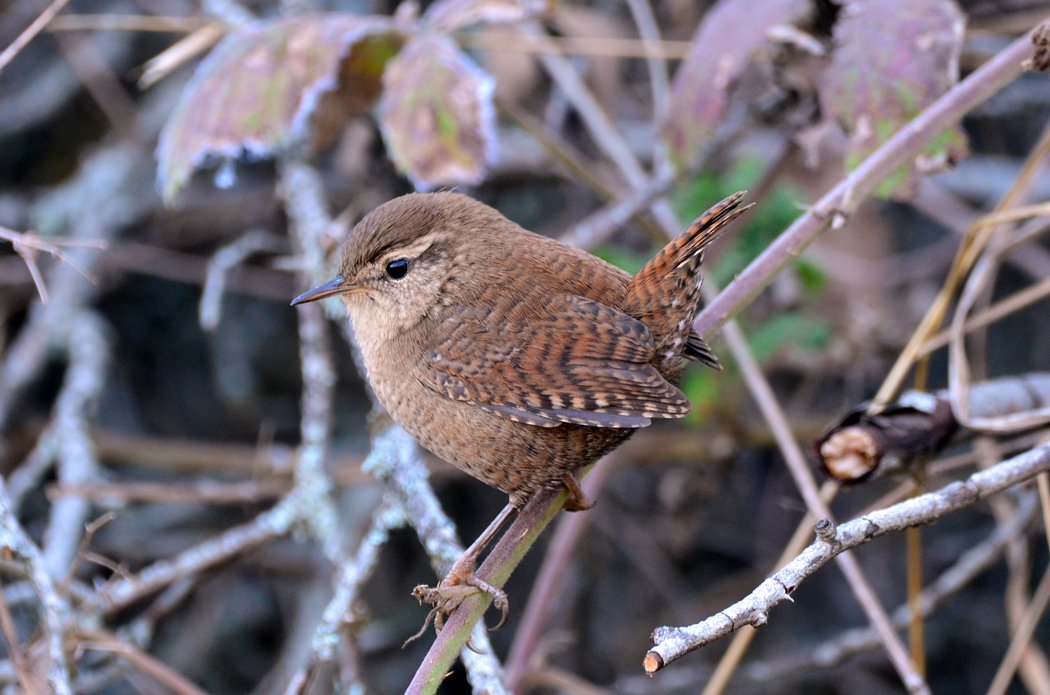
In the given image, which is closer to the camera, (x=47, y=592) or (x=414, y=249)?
(x=47, y=592)

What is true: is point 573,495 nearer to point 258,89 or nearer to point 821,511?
point 821,511

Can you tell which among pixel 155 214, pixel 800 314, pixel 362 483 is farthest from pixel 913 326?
pixel 155 214

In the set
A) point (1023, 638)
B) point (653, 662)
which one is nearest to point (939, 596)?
point (1023, 638)

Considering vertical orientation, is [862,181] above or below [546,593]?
above

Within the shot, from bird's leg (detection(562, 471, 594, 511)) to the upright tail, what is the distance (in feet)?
1.11

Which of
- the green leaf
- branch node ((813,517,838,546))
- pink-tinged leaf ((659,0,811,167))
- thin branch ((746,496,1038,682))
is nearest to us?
branch node ((813,517,838,546))

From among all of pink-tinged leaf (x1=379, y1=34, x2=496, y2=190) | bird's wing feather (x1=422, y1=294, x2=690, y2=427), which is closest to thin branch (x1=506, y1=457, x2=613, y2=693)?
bird's wing feather (x1=422, y1=294, x2=690, y2=427)

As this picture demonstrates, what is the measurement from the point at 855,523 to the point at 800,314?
6.32 feet

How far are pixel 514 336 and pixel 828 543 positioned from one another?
878 mm

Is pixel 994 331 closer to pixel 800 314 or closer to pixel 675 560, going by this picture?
pixel 800 314

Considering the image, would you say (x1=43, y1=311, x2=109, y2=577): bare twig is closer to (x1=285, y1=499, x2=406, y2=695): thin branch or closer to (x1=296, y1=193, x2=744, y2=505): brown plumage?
(x1=285, y1=499, x2=406, y2=695): thin branch

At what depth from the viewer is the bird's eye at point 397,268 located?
2199 millimetres

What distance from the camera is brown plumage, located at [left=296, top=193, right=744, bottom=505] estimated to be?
1964 millimetres

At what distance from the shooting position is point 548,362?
2027 mm
